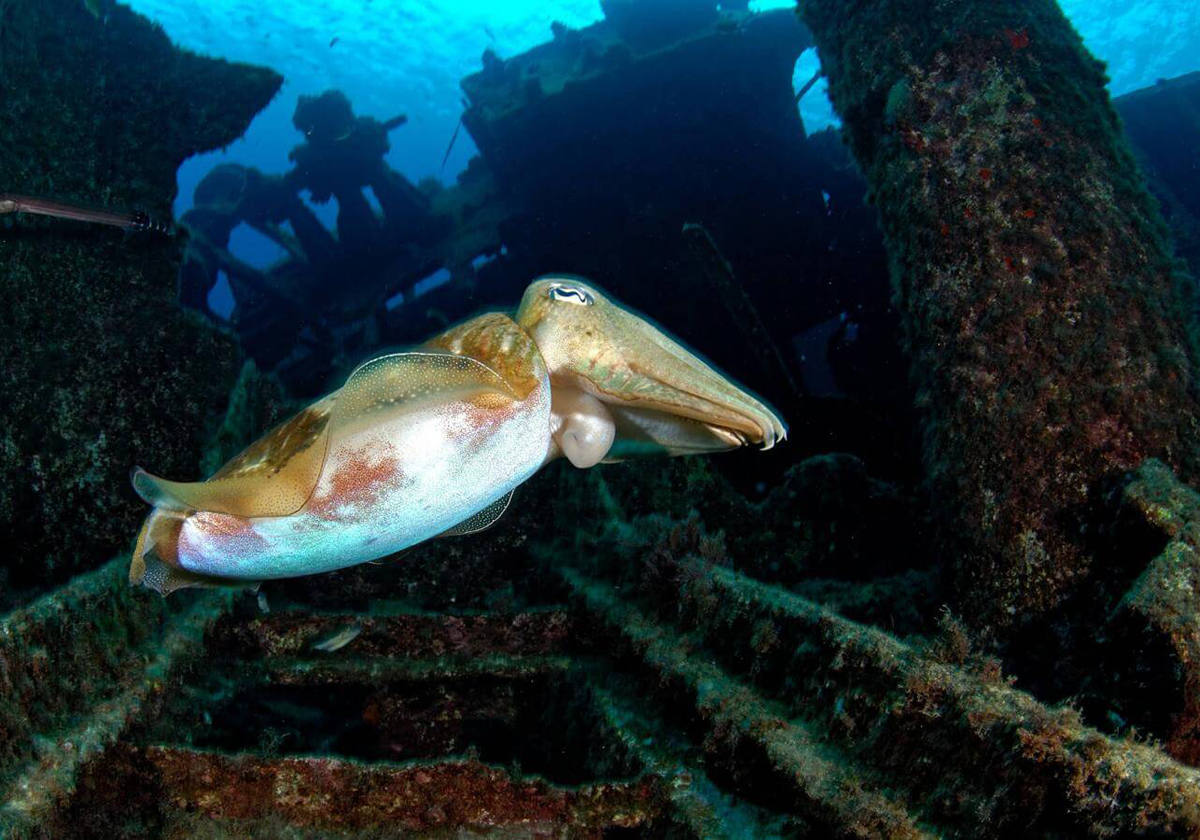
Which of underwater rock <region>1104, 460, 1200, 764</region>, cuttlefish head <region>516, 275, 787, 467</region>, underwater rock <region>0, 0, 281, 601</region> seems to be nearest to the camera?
cuttlefish head <region>516, 275, 787, 467</region>

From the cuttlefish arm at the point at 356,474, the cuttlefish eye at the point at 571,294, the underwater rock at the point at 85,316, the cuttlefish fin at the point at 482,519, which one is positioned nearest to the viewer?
the cuttlefish arm at the point at 356,474

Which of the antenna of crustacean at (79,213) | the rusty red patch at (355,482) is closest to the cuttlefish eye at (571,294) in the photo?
the rusty red patch at (355,482)

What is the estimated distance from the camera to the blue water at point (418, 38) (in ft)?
165

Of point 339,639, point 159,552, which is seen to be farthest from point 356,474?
point 339,639

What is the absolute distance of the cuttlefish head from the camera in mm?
2029

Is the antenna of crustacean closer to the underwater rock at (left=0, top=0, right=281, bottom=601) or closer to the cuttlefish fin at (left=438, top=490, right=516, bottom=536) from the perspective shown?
the underwater rock at (left=0, top=0, right=281, bottom=601)

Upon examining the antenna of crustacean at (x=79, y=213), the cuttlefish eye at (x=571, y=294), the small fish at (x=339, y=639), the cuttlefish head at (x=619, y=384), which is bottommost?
the small fish at (x=339, y=639)

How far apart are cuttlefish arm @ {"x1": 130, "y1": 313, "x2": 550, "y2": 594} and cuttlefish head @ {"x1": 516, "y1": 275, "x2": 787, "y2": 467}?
22 cm

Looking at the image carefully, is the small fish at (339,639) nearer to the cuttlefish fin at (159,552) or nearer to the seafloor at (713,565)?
the seafloor at (713,565)

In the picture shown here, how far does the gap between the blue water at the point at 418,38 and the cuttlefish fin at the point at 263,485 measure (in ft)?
152

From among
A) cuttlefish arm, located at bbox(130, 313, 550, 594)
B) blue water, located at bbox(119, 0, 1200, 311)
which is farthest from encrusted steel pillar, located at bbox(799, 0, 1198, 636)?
blue water, located at bbox(119, 0, 1200, 311)

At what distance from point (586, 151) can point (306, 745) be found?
Answer: 13.4 metres

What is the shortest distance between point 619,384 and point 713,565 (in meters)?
2.06

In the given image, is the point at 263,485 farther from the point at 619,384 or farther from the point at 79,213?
the point at 79,213
